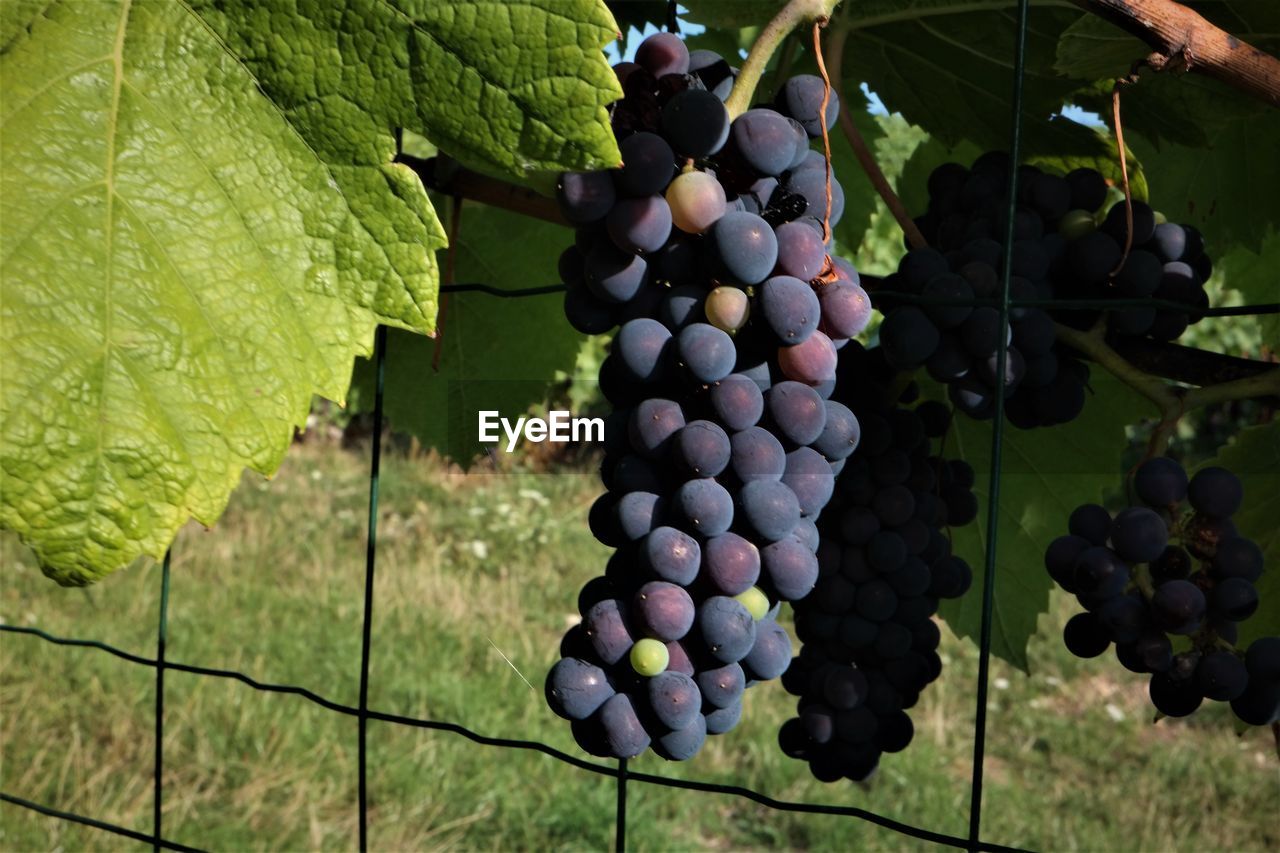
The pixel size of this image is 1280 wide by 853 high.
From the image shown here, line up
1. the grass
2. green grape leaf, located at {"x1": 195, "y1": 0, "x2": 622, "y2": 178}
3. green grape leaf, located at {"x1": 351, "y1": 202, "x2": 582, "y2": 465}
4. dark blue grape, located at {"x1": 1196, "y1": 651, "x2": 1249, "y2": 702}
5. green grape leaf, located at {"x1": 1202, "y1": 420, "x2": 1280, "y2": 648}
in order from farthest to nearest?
the grass → green grape leaf, located at {"x1": 351, "y1": 202, "x2": 582, "y2": 465} → green grape leaf, located at {"x1": 1202, "y1": 420, "x2": 1280, "y2": 648} → dark blue grape, located at {"x1": 1196, "y1": 651, "x2": 1249, "y2": 702} → green grape leaf, located at {"x1": 195, "y1": 0, "x2": 622, "y2": 178}

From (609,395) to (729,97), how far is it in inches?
6.0

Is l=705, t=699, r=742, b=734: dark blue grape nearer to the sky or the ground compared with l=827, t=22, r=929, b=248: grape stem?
nearer to the ground

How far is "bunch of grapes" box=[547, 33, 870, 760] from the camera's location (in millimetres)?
558

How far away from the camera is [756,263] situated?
0.56 metres

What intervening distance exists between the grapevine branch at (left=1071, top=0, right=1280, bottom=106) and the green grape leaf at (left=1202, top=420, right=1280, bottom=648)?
0.21m

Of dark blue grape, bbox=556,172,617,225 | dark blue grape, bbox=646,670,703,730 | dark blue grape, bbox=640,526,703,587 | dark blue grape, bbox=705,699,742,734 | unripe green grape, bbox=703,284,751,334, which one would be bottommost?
dark blue grape, bbox=705,699,742,734

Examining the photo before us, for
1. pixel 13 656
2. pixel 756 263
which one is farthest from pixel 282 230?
pixel 13 656

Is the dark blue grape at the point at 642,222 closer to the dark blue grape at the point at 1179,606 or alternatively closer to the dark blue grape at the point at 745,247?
the dark blue grape at the point at 745,247

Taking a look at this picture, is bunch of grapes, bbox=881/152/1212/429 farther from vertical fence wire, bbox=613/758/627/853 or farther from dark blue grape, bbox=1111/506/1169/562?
vertical fence wire, bbox=613/758/627/853

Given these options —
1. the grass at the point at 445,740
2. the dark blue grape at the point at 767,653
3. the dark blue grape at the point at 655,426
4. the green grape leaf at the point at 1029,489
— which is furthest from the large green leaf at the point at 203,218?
the grass at the point at 445,740

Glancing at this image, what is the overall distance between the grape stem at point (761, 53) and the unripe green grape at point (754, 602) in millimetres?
220

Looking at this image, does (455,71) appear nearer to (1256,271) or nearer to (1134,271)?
(1134,271)

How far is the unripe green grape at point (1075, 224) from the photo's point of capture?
71 centimetres

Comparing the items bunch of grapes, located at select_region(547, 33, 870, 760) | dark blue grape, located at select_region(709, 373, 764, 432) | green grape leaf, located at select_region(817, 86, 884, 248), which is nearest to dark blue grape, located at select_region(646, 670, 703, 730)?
bunch of grapes, located at select_region(547, 33, 870, 760)
